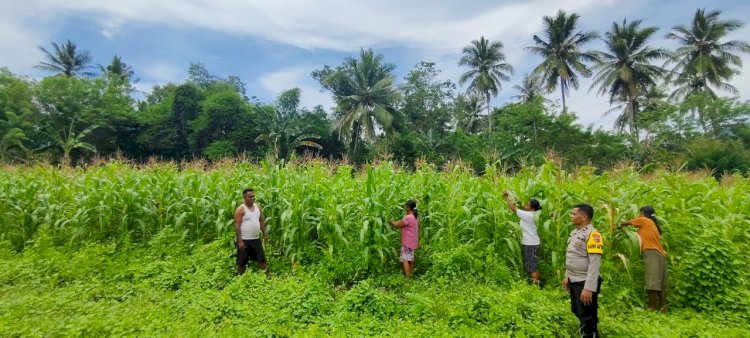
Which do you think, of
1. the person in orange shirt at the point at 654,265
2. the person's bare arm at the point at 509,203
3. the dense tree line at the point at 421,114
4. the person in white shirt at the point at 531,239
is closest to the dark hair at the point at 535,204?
the person in white shirt at the point at 531,239

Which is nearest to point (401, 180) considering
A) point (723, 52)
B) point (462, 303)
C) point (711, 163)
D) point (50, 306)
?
point (462, 303)

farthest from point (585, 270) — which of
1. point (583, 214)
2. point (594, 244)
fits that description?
point (583, 214)

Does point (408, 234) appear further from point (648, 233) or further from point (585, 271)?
point (648, 233)

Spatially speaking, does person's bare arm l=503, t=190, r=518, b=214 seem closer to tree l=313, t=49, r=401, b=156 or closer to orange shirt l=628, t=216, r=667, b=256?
orange shirt l=628, t=216, r=667, b=256

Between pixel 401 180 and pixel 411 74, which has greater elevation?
pixel 411 74

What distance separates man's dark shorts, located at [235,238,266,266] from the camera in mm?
5352

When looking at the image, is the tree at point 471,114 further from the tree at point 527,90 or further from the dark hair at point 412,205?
the dark hair at point 412,205

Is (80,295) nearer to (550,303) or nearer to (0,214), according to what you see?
(0,214)

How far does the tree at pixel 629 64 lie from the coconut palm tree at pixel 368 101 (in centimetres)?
1648

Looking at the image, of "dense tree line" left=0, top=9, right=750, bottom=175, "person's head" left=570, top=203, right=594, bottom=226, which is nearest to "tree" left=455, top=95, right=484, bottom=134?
"dense tree line" left=0, top=9, right=750, bottom=175

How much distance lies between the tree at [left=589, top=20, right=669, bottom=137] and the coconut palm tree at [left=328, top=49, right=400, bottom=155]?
16.5 meters

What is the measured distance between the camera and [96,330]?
145 inches

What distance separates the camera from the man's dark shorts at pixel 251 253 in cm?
535

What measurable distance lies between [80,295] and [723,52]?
3855 cm
